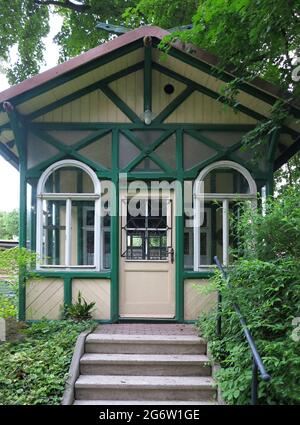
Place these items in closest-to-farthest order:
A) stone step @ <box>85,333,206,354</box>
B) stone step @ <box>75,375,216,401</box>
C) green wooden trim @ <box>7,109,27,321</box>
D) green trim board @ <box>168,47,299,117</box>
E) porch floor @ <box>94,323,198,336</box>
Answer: stone step @ <box>75,375,216,401</box>, stone step @ <box>85,333,206,354</box>, porch floor @ <box>94,323,198,336</box>, green trim board @ <box>168,47,299,117</box>, green wooden trim @ <box>7,109,27,321</box>

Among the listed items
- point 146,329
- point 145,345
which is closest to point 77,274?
point 146,329

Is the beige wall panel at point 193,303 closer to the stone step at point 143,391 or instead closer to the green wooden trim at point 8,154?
the stone step at point 143,391

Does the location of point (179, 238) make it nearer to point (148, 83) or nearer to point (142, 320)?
point (142, 320)

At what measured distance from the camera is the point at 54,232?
587 cm

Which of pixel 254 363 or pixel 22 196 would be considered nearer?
pixel 254 363

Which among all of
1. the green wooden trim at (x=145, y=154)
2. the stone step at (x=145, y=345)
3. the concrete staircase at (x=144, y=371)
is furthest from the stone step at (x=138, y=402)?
the green wooden trim at (x=145, y=154)

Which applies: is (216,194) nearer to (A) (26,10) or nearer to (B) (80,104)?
(B) (80,104)

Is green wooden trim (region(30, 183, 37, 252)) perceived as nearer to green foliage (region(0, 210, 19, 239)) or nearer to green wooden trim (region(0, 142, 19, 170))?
green wooden trim (region(0, 142, 19, 170))

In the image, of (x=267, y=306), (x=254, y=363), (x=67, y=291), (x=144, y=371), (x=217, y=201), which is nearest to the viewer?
(x=254, y=363)

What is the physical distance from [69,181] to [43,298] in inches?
73.2

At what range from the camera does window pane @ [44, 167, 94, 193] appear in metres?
5.82

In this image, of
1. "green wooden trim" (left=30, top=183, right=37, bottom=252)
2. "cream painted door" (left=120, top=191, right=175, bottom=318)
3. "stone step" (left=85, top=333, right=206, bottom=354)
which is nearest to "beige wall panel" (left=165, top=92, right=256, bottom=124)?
"cream painted door" (left=120, top=191, right=175, bottom=318)

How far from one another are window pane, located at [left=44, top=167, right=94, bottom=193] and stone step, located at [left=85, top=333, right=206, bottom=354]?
2.36m

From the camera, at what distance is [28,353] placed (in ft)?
14.2
